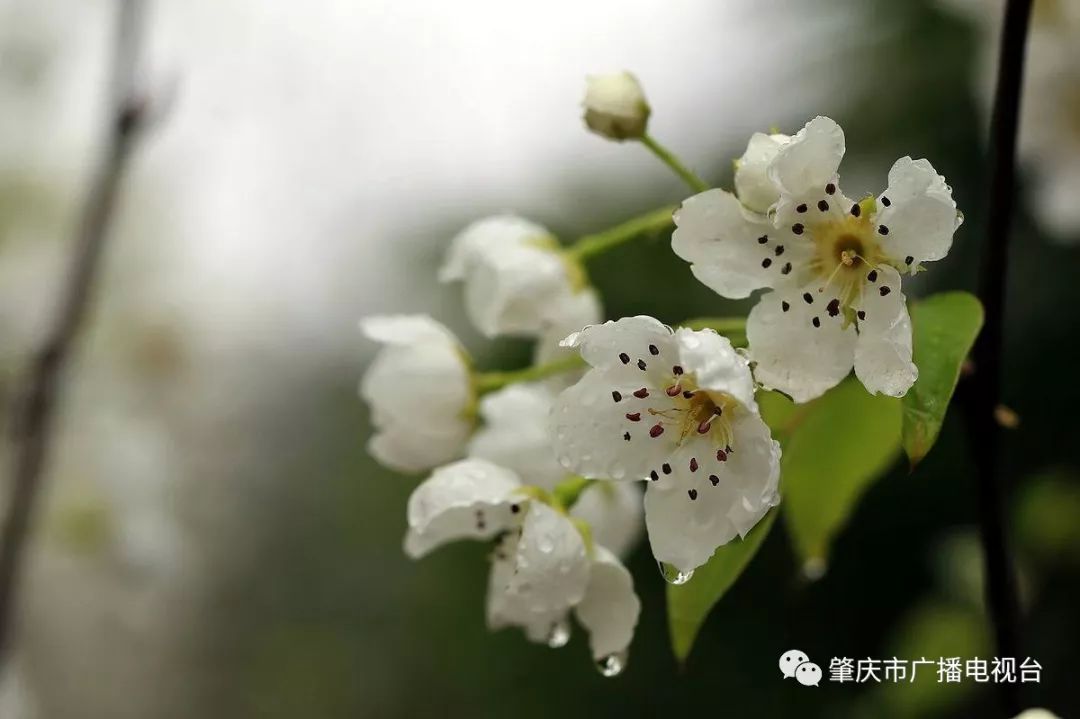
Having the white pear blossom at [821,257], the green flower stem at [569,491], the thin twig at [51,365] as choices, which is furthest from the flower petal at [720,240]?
the thin twig at [51,365]

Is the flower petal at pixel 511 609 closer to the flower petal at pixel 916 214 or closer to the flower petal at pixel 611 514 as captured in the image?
the flower petal at pixel 611 514

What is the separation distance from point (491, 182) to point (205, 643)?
1081mm

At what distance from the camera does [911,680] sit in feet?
2.83

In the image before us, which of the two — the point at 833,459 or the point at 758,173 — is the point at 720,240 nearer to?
the point at 758,173

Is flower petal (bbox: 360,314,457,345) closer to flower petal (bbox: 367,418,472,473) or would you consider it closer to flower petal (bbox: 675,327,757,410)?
flower petal (bbox: 367,418,472,473)

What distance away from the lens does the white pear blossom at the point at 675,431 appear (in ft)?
1.16

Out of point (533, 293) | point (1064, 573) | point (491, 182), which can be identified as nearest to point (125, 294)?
point (491, 182)

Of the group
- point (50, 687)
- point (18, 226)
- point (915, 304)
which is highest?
point (915, 304)

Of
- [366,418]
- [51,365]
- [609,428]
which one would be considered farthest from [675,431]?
[366,418]

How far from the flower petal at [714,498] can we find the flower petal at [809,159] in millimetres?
81

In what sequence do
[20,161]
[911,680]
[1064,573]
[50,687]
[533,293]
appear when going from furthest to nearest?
[50,687] < [20,161] < [1064,573] < [911,680] < [533,293]

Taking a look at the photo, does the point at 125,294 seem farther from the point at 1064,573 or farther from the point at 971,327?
the point at 971,327

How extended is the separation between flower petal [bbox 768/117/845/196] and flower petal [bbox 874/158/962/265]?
21 millimetres

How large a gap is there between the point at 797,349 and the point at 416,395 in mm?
212
